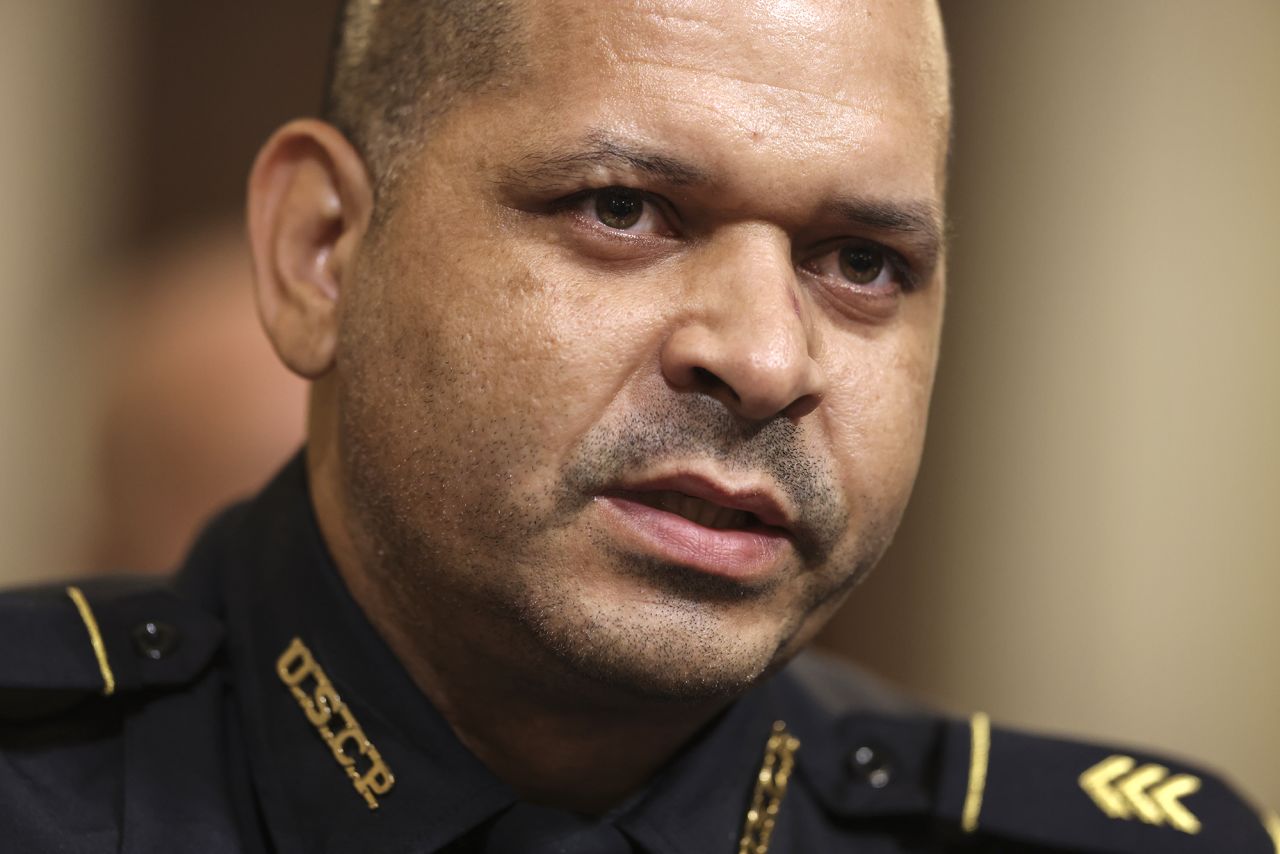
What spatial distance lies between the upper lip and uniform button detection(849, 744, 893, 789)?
0.46 metres

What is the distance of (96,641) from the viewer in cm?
123

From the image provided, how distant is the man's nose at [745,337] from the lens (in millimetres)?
1062

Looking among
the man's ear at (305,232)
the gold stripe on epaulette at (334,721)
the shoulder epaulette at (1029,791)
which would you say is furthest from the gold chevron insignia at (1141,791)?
the man's ear at (305,232)

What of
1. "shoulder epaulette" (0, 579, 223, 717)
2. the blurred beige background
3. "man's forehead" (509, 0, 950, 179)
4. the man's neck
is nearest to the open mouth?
the man's neck

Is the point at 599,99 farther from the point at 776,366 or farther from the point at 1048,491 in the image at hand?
the point at 1048,491

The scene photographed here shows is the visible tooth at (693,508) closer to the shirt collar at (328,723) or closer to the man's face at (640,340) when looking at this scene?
the man's face at (640,340)

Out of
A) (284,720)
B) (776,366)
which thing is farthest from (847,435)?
(284,720)

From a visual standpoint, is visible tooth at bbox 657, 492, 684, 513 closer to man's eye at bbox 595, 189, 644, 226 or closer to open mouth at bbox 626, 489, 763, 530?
open mouth at bbox 626, 489, 763, 530

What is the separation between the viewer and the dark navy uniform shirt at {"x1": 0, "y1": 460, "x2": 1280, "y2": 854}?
1176mm

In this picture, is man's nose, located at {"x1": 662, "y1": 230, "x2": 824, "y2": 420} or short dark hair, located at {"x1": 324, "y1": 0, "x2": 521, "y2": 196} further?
short dark hair, located at {"x1": 324, "y1": 0, "x2": 521, "y2": 196}

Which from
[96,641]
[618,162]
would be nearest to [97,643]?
[96,641]

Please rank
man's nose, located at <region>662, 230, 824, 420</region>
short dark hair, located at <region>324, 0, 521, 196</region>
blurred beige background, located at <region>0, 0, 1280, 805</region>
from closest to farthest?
man's nose, located at <region>662, 230, 824, 420</region> < short dark hair, located at <region>324, 0, 521, 196</region> < blurred beige background, located at <region>0, 0, 1280, 805</region>

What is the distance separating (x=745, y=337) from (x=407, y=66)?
404 millimetres

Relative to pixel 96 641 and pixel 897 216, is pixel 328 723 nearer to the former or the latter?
pixel 96 641
